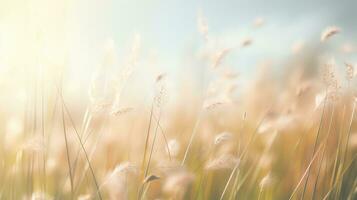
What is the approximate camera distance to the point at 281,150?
6.60 ft

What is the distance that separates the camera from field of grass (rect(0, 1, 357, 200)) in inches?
41.6

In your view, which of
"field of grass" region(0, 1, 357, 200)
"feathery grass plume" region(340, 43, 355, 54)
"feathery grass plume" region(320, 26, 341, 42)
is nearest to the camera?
"field of grass" region(0, 1, 357, 200)

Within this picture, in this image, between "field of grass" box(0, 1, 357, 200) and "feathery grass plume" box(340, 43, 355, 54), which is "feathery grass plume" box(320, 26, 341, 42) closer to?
"field of grass" box(0, 1, 357, 200)

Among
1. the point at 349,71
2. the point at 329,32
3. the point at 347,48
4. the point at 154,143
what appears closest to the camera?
the point at 349,71

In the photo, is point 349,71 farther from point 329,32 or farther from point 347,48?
point 347,48

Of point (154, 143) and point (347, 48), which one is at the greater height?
point (347, 48)

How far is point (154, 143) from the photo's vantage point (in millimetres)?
1591

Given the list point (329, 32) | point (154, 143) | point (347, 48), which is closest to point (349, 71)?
point (329, 32)

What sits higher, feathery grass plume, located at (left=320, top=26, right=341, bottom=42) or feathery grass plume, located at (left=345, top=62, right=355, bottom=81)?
feathery grass plume, located at (left=320, top=26, right=341, bottom=42)

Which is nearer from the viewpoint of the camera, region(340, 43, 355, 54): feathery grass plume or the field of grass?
the field of grass

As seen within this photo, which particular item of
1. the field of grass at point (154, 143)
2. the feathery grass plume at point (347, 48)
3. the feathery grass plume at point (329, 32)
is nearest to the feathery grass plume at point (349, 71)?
the field of grass at point (154, 143)

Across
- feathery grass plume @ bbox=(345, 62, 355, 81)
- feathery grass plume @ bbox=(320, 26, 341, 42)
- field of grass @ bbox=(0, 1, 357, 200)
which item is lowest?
field of grass @ bbox=(0, 1, 357, 200)

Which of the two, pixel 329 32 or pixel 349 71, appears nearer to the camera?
pixel 349 71

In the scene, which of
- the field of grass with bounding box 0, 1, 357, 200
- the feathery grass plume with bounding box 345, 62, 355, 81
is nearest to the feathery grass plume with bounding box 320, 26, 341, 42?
the field of grass with bounding box 0, 1, 357, 200
